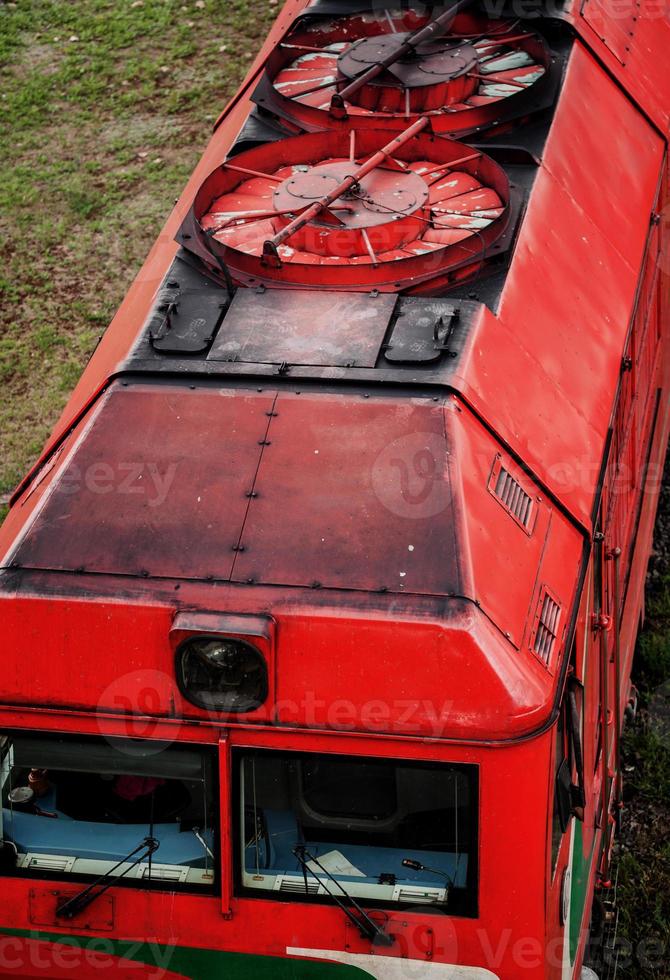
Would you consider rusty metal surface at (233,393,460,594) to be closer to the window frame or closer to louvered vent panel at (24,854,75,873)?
the window frame

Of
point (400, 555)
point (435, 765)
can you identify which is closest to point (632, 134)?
point (400, 555)

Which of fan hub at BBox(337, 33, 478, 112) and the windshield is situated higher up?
fan hub at BBox(337, 33, 478, 112)

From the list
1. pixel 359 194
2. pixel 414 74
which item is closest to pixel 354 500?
pixel 359 194

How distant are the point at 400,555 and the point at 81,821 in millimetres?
1586

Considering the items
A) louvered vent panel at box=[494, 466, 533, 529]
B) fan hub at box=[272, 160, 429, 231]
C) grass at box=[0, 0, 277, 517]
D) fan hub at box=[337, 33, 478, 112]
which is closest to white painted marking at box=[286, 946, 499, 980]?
louvered vent panel at box=[494, 466, 533, 529]

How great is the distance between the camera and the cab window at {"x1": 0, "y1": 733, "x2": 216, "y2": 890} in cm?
404

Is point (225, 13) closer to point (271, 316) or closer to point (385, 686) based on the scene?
point (271, 316)

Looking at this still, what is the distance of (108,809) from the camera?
442 cm

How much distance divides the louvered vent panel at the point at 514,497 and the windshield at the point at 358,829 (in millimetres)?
931

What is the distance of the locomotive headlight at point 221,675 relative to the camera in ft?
12.5

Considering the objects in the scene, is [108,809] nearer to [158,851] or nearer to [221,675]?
[158,851]

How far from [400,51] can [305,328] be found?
2403 mm

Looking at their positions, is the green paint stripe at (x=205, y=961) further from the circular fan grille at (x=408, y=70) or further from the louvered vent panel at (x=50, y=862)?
the circular fan grille at (x=408, y=70)

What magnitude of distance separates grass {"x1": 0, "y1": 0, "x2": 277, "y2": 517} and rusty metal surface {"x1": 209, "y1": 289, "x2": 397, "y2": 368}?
440cm
